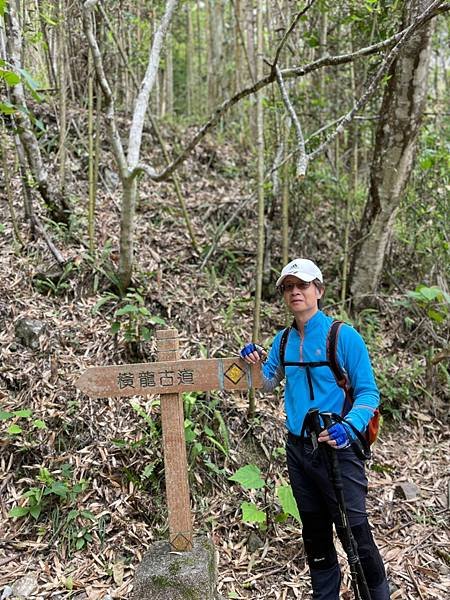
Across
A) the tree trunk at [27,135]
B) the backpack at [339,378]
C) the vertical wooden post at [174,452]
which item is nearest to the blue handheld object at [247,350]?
the backpack at [339,378]

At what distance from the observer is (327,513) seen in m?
2.59

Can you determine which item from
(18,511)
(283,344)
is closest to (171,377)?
(283,344)

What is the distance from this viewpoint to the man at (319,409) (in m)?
2.40

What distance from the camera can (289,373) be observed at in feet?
8.43

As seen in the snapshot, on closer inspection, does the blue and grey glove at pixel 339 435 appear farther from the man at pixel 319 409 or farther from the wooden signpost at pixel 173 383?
the wooden signpost at pixel 173 383

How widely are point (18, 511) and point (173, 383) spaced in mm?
1527

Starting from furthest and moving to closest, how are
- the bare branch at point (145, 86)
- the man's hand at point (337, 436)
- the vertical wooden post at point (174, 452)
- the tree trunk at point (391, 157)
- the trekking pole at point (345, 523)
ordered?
the tree trunk at point (391, 157)
the bare branch at point (145, 86)
the vertical wooden post at point (174, 452)
the trekking pole at point (345, 523)
the man's hand at point (337, 436)

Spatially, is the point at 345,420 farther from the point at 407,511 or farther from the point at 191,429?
the point at 407,511

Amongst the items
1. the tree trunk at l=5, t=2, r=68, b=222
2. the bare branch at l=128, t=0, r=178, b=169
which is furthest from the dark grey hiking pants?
the tree trunk at l=5, t=2, r=68, b=222

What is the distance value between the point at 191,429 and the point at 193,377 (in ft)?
3.97

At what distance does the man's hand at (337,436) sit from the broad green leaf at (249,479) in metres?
1.06

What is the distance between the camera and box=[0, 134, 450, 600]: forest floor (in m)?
3.15

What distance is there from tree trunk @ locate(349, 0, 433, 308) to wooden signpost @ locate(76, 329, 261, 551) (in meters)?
3.07

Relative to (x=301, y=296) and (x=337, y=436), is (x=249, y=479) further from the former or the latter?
(x=301, y=296)
